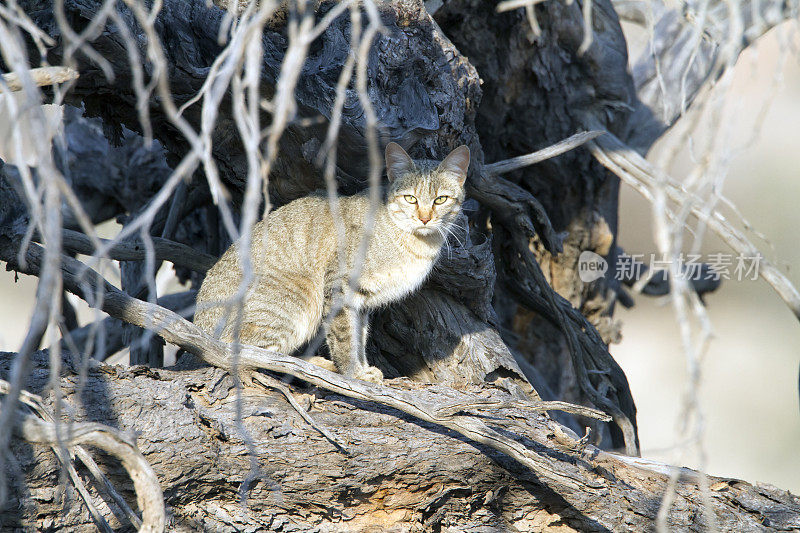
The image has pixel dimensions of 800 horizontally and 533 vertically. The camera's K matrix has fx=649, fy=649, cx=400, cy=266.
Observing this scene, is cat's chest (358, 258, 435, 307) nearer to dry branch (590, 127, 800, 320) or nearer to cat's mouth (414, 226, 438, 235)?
cat's mouth (414, 226, 438, 235)

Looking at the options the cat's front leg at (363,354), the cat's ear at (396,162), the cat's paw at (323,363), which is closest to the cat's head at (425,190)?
the cat's ear at (396,162)

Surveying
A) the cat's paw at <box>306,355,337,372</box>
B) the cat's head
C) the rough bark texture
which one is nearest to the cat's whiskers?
the cat's head

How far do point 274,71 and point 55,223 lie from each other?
207 centimetres

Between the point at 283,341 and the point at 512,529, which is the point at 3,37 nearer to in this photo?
the point at 283,341

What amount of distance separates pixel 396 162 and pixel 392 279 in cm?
68

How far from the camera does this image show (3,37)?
1.51m

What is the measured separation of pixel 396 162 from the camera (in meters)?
3.74

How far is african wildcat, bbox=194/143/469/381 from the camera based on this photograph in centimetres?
367

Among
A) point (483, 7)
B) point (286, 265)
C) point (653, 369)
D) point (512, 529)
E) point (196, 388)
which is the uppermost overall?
point (483, 7)

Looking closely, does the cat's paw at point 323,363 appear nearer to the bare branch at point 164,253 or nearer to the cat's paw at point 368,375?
the cat's paw at point 368,375

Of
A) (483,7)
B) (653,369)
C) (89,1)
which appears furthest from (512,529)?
(653,369)

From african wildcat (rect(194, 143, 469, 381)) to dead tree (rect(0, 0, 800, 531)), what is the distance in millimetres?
226

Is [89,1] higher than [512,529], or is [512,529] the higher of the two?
[89,1]

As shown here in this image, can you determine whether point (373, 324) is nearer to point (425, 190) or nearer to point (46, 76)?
point (425, 190)
